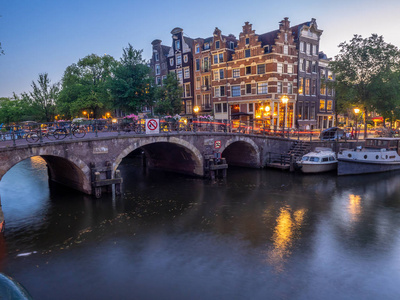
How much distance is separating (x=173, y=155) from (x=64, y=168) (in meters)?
10.4

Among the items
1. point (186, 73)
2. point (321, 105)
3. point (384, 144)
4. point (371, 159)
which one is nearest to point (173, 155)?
point (371, 159)

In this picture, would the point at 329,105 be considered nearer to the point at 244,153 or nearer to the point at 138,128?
the point at 244,153

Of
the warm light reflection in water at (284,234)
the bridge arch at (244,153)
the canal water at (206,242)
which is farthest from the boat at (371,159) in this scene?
the warm light reflection in water at (284,234)

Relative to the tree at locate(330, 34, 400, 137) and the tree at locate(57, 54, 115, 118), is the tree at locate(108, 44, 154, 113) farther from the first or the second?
the tree at locate(330, 34, 400, 137)

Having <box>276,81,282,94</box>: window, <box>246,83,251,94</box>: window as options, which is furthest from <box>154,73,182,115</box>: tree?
<box>276,81,282,94</box>: window

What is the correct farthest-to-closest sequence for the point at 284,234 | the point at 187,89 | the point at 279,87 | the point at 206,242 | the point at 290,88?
the point at 187,89
the point at 290,88
the point at 279,87
the point at 284,234
the point at 206,242

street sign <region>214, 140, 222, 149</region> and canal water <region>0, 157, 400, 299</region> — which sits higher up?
street sign <region>214, 140, 222, 149</region>

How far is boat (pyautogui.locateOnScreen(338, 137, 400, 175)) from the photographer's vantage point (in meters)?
26.3

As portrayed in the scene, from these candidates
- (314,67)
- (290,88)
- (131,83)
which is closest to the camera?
(131,83)

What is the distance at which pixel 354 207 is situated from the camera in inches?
702

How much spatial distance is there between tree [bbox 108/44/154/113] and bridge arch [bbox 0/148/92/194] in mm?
13398

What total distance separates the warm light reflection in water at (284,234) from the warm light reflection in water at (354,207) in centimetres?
272

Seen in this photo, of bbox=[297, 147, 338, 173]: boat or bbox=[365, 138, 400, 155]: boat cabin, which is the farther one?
bbox=[365, 138, 400, 155]: boat cabin

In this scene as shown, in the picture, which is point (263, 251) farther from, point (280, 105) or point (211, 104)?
point (211, 104)
